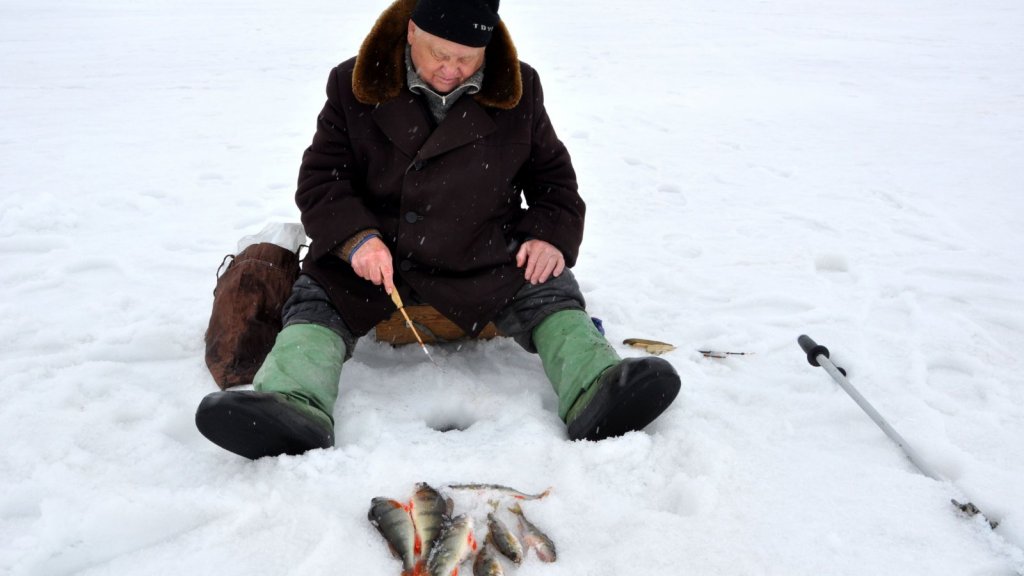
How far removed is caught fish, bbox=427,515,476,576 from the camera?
1.91 m

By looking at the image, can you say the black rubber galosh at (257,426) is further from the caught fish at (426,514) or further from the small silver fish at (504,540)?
the small silver fish at (504,540)

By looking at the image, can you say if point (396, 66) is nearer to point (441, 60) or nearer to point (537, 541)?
point (441, 60)

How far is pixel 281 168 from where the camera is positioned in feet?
19.2

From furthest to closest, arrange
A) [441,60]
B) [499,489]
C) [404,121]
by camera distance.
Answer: [404,121], [441,60], [499,489]

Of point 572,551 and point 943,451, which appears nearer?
point 572,551

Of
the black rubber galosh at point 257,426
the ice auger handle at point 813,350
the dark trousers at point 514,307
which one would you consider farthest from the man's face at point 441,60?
the ice auger handle at point 813,350

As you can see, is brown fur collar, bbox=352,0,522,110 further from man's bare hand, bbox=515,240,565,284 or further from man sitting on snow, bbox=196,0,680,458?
man's bare hand, bbox=515,240,565,284

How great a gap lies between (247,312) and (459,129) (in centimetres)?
115

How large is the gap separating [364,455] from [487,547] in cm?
54

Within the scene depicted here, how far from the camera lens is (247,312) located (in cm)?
290

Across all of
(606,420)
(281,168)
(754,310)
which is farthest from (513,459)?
(281,168)

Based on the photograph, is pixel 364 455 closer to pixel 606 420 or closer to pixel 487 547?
pixel 487 547

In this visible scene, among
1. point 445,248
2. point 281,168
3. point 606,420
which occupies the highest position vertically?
point 445,248

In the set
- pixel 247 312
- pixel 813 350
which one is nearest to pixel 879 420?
pixel 813 350
